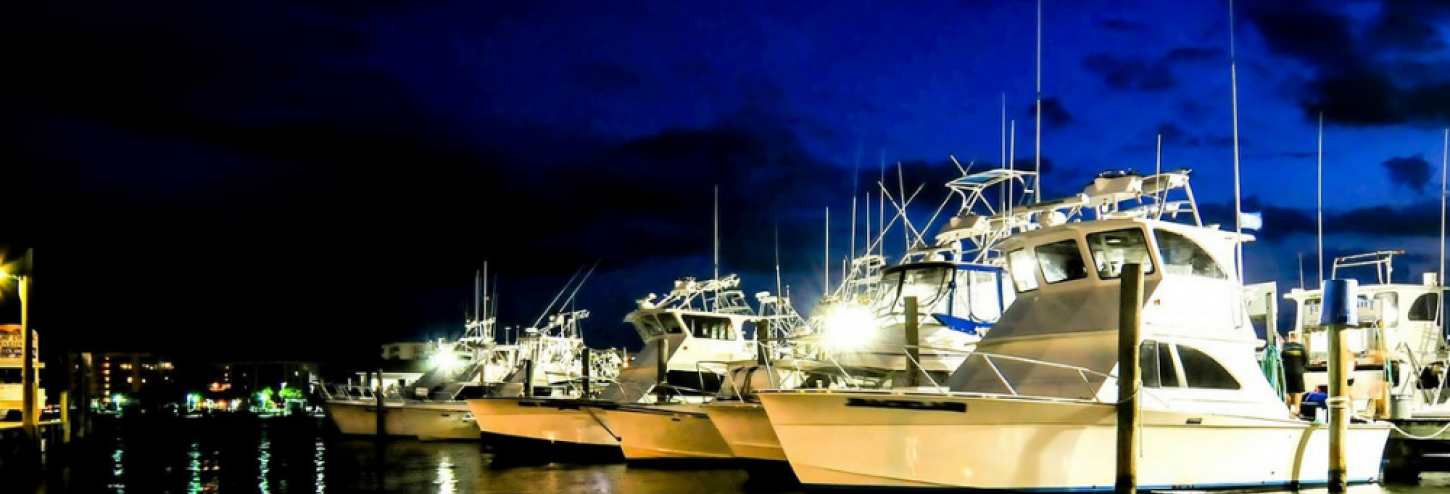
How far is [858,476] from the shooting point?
1631 centimetres

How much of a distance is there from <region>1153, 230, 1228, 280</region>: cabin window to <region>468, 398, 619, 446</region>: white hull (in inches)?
578

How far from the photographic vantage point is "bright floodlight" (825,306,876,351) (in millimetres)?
23906

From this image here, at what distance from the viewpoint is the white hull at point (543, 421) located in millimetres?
29609

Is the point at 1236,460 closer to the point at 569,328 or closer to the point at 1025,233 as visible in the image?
the point at 1025,233

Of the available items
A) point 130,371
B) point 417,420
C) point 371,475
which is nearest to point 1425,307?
point 371,475

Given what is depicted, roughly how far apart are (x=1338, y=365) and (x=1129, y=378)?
5.05m

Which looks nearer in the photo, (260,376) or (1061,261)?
(1061,261)

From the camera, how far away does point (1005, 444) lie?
15.3 metres

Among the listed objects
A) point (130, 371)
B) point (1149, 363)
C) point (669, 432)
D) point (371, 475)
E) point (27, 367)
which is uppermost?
point (1149, 363)

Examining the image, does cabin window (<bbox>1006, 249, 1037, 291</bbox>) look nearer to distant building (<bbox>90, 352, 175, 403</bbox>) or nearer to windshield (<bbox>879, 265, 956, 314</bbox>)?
windshield (<bbox>879, 265, 956, 314</bbox>)

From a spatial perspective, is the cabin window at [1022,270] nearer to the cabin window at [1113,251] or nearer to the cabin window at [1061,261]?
the cabin window at [1061,261]

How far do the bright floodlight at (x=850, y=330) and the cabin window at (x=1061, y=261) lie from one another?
593cm

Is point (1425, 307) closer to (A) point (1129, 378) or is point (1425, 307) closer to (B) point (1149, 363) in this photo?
(B) point (1149, 363)

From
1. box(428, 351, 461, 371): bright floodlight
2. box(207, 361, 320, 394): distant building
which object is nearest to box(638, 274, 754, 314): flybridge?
box(428, 351, 461, 371): bright floodlight
